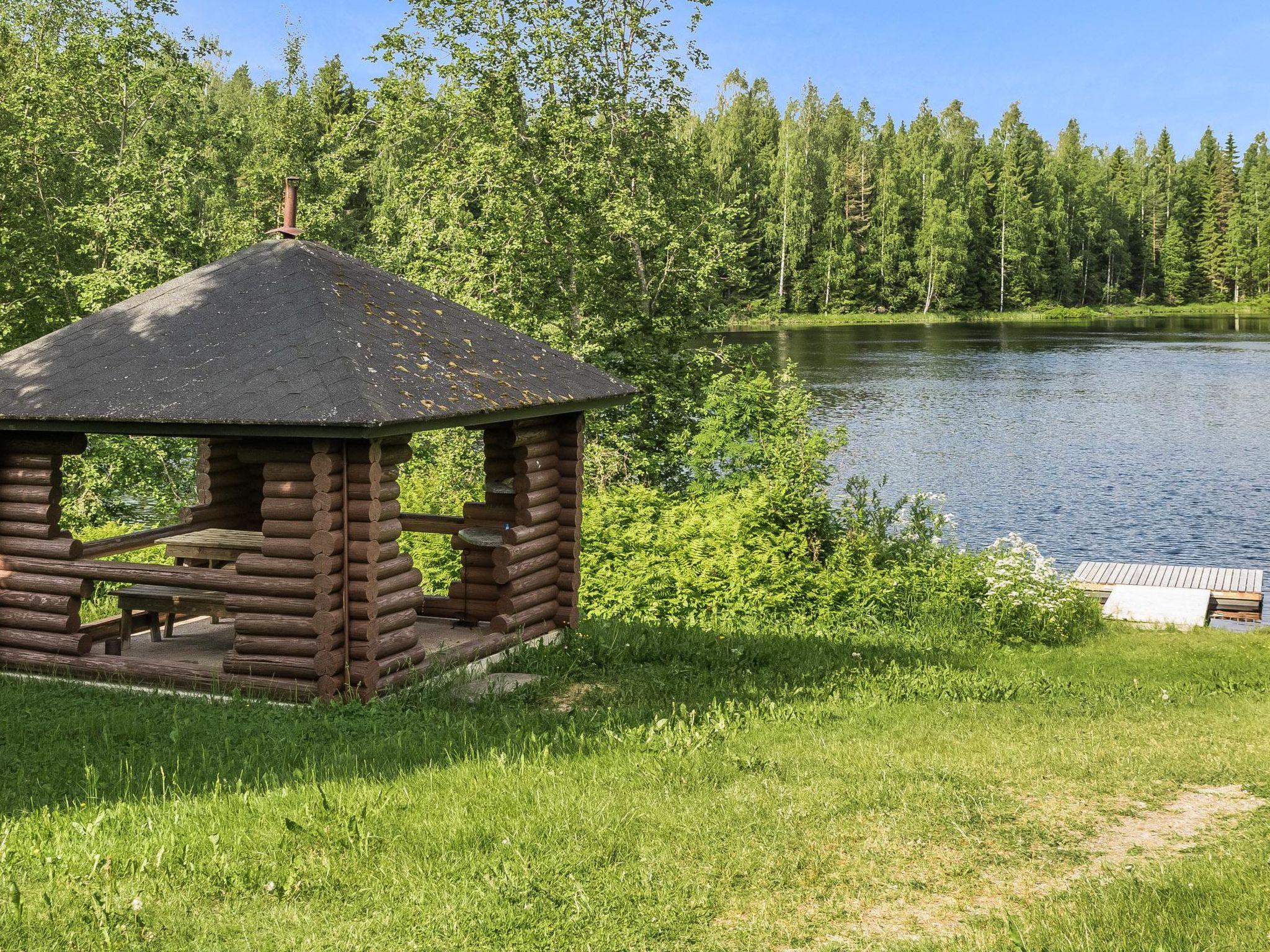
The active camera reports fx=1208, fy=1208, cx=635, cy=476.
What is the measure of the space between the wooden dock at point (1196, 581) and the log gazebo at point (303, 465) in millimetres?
11611

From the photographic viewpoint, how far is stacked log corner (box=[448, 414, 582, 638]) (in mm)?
12109

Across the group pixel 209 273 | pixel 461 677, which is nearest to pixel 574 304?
pixel 209 273

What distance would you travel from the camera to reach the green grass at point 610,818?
561cm

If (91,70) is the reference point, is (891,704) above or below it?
below

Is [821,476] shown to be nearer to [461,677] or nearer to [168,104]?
[461,677]

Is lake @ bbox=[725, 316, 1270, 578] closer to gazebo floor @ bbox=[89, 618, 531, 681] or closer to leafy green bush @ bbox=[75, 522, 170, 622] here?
gazebo floor @ bbox=[89, 618, 531, 681]

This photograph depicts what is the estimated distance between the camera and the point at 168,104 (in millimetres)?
24438

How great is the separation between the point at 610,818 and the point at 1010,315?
94215 mm

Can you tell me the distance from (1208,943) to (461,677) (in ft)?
22.7

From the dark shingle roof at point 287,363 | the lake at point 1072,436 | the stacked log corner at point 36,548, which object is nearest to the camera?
the dark shingle roof at point 287,363

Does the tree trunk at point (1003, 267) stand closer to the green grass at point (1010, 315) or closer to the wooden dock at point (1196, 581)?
the green grass at point (1010, 315)

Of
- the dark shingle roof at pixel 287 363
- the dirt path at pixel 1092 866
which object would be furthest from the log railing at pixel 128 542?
the dirt path at pixel 1092 866

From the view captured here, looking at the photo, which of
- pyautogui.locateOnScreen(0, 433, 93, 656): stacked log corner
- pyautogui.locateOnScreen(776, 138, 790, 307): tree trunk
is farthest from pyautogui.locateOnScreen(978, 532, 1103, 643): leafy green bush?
pyautogui.locateOnScreen(776, 138, 790, 307): tree trunk

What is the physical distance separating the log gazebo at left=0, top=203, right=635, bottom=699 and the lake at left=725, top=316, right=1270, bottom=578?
583 inches
